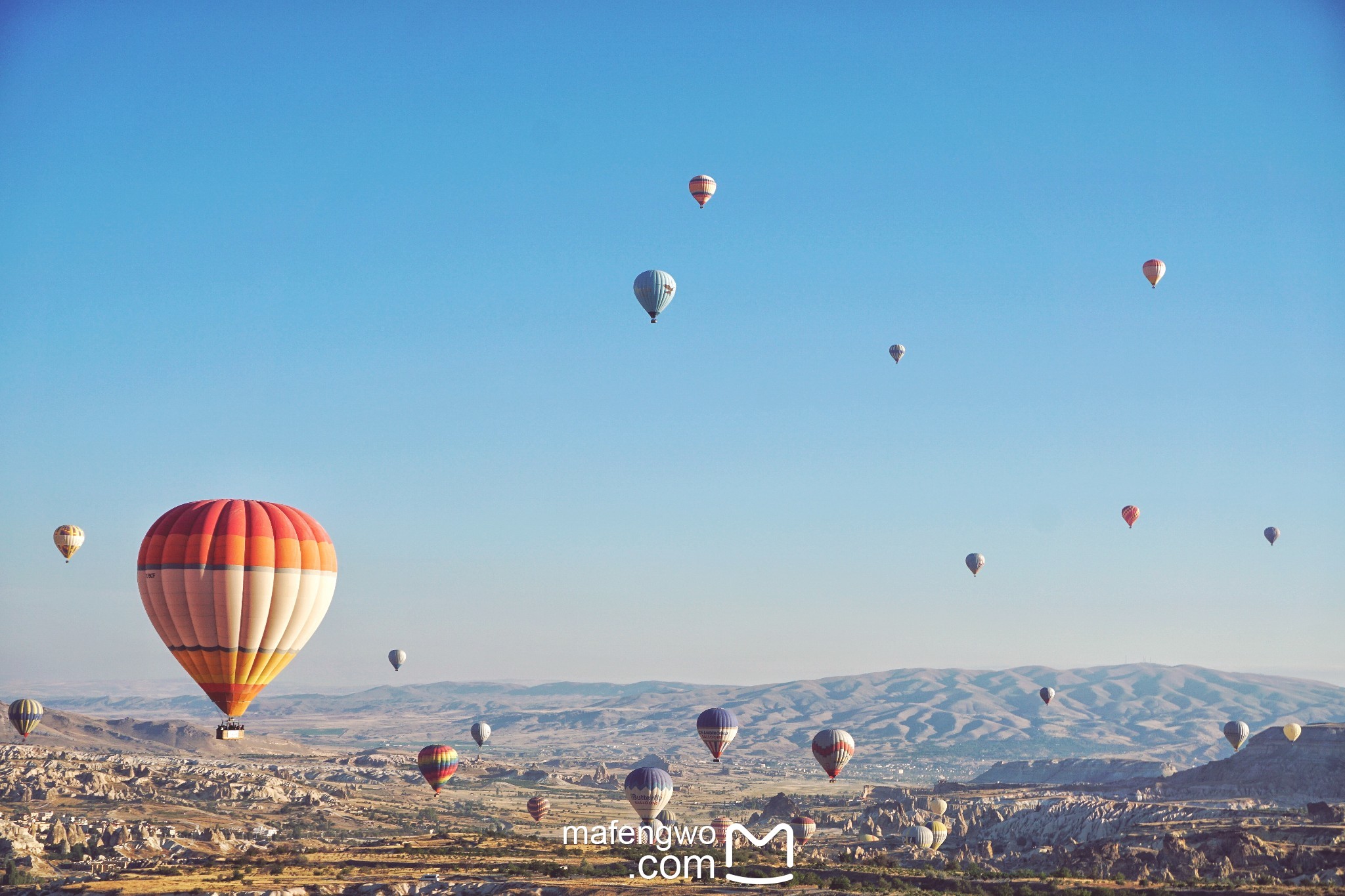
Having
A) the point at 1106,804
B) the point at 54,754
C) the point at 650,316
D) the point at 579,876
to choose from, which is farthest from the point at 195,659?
the point at 54,754

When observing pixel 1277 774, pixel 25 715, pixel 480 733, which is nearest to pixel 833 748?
pixel 480 733

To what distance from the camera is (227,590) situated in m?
A: 56.0

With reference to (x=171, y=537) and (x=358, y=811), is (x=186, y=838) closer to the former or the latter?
(x=358, y=811)

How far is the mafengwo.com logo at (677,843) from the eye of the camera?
271 ft

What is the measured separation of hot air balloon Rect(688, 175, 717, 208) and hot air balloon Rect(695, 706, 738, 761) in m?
35.6

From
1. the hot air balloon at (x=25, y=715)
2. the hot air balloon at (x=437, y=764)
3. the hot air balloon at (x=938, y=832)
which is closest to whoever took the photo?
the hot air balloon at (x=437, y=764)

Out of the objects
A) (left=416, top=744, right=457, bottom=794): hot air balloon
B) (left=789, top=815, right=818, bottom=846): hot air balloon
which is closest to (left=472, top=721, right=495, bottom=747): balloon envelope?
(left=789, top=815, right=818, bottom=846): hot air balloon

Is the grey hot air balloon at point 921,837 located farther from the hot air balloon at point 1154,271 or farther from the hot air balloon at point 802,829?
the hot air balloon at point 1154,271

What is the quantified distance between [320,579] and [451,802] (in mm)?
147881

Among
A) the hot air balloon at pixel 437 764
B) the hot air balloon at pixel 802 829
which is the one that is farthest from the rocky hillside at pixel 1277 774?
the hot air balloon at pixel 437 764

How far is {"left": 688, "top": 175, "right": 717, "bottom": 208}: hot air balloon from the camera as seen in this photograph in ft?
305

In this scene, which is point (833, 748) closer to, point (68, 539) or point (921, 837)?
point (921, 837)

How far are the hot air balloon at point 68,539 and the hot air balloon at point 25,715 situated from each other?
3451cm

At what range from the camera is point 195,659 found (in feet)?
186
